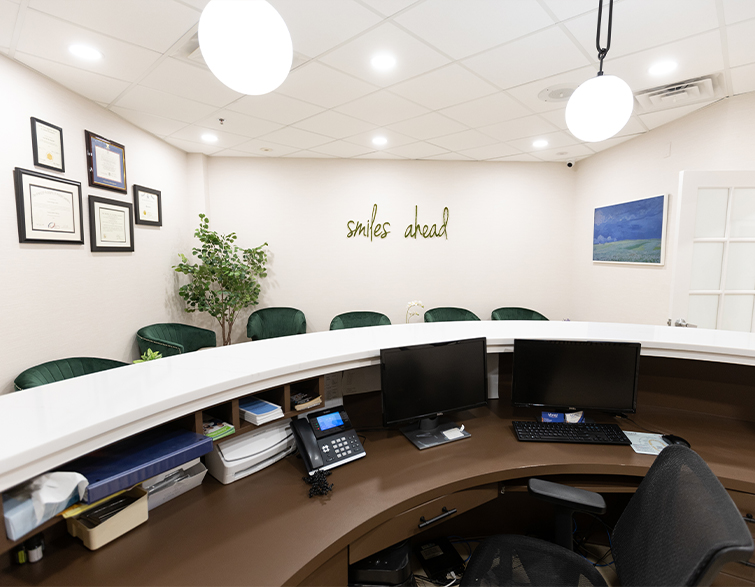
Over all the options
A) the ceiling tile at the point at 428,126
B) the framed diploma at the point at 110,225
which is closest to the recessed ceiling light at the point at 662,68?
the ceiling tile at the point at 428,126

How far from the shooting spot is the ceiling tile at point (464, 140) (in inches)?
149

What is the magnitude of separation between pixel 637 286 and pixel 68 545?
4.51m

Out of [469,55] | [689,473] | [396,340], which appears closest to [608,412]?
[689,473]

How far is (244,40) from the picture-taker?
3.57ft

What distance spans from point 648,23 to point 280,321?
411 cm

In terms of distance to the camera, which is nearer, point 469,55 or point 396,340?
point 396,340

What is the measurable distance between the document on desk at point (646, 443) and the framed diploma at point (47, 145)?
3.71 m

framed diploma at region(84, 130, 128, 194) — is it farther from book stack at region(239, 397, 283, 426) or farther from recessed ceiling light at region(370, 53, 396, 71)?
book stack at region(239, 397, 283, 426)

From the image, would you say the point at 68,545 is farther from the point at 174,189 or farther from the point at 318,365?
the point at 174,189

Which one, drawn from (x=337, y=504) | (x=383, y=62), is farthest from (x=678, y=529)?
(x=383, y=62)

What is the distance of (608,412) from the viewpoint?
178 cm

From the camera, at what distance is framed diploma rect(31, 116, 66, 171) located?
2.51m

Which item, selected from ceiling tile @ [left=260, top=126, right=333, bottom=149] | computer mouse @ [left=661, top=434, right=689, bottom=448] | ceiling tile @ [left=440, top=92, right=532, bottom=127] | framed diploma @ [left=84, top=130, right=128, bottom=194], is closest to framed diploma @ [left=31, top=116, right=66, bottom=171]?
framed diploma @ [left=84, top=130, right=128, bottom=194]

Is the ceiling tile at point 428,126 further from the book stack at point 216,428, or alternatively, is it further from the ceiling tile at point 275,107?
the book stack at point 216,428
